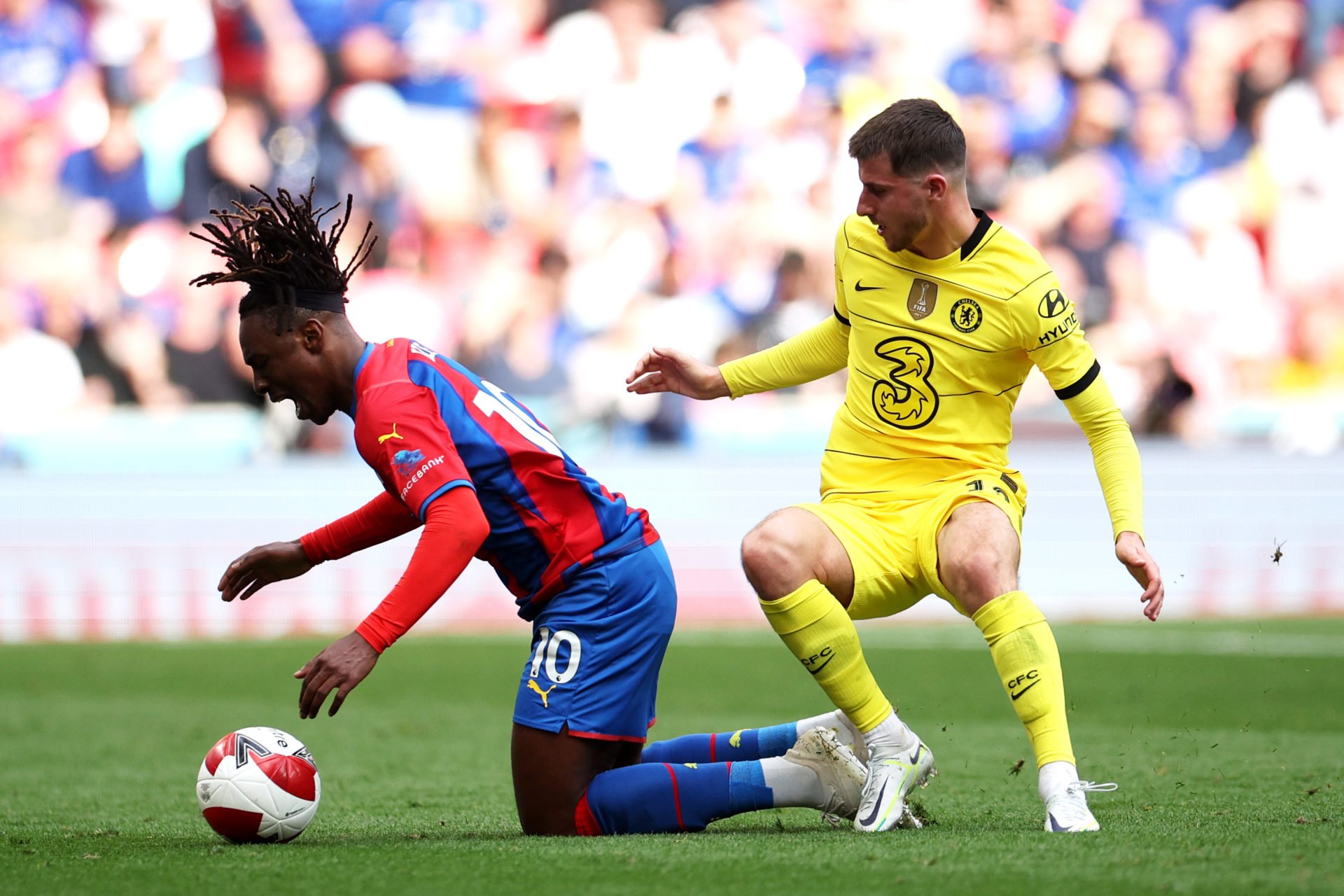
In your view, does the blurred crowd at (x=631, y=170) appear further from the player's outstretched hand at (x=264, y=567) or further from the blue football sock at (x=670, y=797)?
the blue football sock at (x=670, y=797)

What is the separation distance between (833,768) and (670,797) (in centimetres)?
45

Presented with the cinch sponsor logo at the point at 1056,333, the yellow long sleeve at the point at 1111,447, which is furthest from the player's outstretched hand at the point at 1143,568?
the cinch sponsor logo at the point at 1056,333

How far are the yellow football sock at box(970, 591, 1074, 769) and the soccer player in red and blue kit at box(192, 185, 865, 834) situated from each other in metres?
0.49

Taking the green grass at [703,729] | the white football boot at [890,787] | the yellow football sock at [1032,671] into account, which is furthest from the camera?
the white football boot at [890,787]

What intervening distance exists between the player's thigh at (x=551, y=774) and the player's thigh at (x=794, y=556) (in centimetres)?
60

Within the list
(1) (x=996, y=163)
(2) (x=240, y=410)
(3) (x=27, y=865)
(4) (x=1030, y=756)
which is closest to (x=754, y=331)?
(1) (x=996, y=163)


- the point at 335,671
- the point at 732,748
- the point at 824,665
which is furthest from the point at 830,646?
the point at 335,671

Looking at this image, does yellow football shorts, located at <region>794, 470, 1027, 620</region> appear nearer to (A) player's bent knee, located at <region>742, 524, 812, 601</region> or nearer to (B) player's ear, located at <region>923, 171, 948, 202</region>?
(A) player's bent knee, located at <region>742, 524, 812, 601</region>

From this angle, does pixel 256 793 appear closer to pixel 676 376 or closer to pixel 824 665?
pixel 824 665

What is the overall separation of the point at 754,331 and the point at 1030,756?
773 centimetres

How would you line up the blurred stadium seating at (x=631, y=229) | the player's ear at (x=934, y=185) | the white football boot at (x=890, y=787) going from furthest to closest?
the blurred stadium seating at (x=631, y=229), the player's ear at (x=934, y=185), the white football boot at (x=890, y=787)

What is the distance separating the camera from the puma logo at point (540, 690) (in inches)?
158

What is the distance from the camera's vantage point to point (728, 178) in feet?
46.2

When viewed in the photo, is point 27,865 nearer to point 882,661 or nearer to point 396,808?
point 396,808
